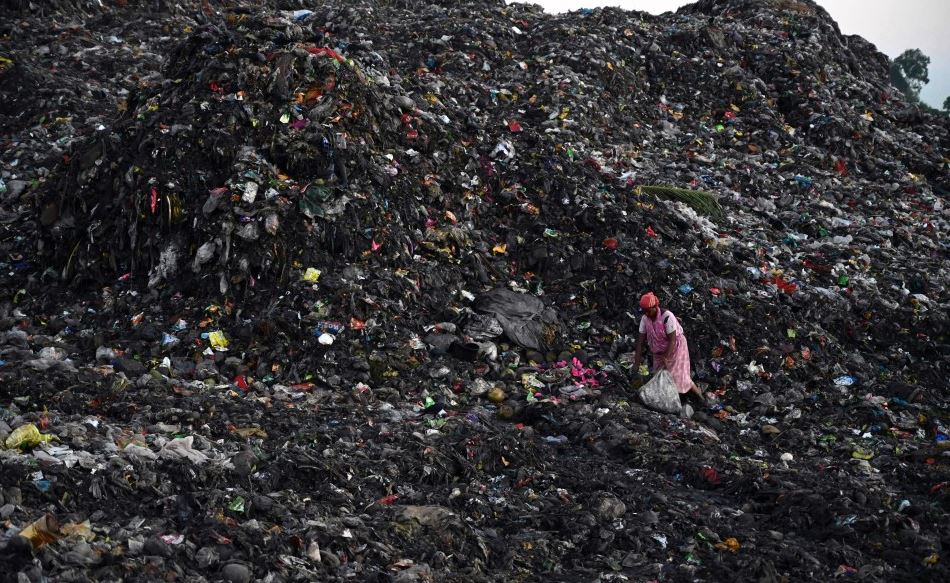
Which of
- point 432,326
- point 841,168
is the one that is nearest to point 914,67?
point 841,168

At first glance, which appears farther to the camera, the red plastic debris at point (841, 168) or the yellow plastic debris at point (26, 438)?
the red plastic debris at point (841, 168)

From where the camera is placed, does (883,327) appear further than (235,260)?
Yes

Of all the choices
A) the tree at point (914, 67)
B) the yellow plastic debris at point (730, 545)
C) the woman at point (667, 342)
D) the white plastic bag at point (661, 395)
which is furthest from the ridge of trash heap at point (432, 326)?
the tree at point (914, 67)

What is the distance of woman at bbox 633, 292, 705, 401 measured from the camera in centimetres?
544

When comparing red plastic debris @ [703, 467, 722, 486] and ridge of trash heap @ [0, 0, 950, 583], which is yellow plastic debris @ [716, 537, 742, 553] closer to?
ridge of trash heap @ [0, 0, 950, 583]

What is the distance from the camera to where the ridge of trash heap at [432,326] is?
3406mm

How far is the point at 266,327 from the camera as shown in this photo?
213 inches

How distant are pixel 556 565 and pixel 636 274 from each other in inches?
139

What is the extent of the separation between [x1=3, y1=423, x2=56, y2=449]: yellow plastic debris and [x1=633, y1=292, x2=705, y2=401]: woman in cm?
377

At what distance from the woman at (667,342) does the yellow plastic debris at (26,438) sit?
3771 mm

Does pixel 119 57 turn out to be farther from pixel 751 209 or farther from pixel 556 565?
pixel 556 565

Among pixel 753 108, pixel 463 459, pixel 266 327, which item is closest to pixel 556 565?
pixel 463 459

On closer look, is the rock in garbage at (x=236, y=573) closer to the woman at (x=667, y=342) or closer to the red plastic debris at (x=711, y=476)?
the red plastic debris at (x=711, y=476)

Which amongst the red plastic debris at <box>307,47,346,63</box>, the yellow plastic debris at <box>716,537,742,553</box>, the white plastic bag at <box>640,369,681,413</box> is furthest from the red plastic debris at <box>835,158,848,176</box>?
the yellow plastic debris at <box>716,537,742,553</box>
